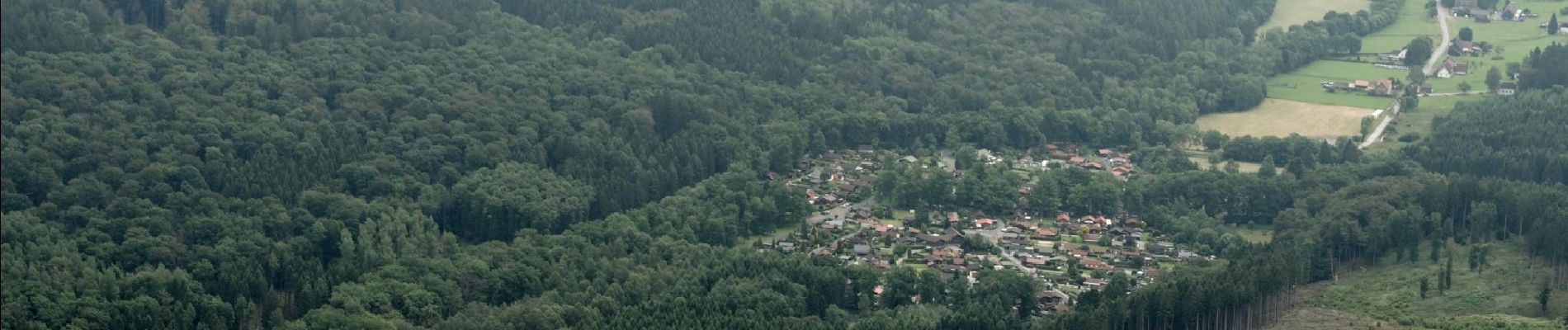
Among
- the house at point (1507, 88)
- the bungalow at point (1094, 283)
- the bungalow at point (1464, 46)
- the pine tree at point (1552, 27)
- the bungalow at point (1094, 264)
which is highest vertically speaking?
the pine tree at point (1552, 27)

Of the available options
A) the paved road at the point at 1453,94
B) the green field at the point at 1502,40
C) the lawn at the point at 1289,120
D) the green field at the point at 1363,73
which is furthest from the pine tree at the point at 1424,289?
the green field at the point at 1502,40

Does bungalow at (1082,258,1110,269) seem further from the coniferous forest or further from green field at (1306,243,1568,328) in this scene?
green field at (1306,243,1568,328)

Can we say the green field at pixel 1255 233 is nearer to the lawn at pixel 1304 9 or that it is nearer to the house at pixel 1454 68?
the house at pixel 1454 68

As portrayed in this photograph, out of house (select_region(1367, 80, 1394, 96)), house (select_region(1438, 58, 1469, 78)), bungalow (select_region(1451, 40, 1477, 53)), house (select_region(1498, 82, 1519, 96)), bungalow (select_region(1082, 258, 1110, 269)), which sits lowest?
bungalow (select_region(1082, 258, 1110, 269))

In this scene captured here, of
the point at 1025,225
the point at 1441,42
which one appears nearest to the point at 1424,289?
the point at 1025,225

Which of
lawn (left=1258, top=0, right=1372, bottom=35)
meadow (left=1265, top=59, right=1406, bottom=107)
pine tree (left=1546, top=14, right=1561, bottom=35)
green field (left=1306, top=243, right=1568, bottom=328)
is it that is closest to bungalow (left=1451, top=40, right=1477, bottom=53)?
pine tree (left=1546, top=14, right=1561, bottom=35)

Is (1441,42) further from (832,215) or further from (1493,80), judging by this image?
(832,215)
